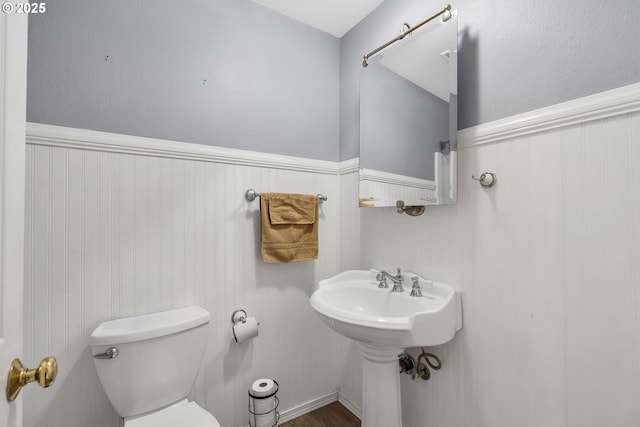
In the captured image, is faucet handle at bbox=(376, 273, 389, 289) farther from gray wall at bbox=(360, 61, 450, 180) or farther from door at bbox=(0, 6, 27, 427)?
door at bbox=(0, 6, 27, 427)

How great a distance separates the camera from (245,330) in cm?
149

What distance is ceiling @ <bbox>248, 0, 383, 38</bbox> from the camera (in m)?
1.63

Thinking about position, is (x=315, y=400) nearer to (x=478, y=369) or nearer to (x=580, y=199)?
(x=478, y=369)

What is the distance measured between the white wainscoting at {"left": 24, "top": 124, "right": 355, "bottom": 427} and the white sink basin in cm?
32

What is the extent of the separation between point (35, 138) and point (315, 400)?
74.3 inches

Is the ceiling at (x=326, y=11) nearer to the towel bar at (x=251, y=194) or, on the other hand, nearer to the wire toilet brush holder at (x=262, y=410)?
the towel bar at (x=251, y=194)

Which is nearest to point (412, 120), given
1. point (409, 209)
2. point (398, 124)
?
point (398, 124)

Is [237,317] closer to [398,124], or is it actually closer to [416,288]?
[416,288]

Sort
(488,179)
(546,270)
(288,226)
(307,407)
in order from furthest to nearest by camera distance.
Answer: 1. (307,407)
2. (288,226)
3. (488,179)
4. (546,270)

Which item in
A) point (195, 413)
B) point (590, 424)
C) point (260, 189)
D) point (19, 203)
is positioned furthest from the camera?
point (260, 189)

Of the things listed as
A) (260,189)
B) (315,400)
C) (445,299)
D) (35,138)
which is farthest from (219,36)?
(315,400)

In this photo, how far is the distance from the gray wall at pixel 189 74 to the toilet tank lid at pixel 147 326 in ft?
2.62

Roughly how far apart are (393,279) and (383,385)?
460 mm

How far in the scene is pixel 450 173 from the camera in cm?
125
